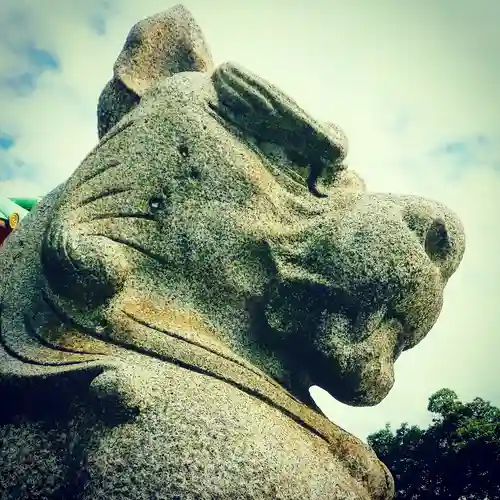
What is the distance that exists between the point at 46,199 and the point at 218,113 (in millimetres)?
1199

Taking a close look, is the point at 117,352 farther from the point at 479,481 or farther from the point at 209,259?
the point at 479,481

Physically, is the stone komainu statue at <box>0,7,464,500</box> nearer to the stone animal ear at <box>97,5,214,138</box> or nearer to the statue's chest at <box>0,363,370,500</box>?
the statue's chest at <box>0,363,370,500</box>

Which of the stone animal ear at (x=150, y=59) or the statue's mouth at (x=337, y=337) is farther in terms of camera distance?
the stone animal ear at (x=150, y=59)

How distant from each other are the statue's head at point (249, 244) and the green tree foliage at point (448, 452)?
8956mm

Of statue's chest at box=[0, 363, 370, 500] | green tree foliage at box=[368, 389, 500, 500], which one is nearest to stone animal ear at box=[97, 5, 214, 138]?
statue's chest at box=[0, 363, 370, 500]

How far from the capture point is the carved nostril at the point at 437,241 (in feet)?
14.1

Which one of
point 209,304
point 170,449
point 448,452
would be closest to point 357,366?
point 209,304

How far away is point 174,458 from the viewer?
3.19 metres

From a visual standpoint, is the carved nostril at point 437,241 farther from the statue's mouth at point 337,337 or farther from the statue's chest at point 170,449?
the statue's chest at point 170,449

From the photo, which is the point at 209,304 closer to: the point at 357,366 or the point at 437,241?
the point at 357,366

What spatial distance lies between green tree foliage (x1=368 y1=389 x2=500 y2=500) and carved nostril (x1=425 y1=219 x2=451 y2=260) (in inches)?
344

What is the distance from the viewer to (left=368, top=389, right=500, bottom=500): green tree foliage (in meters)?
12.3

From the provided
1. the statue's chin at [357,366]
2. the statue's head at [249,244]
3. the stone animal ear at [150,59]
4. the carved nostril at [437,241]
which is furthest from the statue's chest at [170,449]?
the stone animal ear at [150,59]

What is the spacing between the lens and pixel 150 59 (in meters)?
5.00
